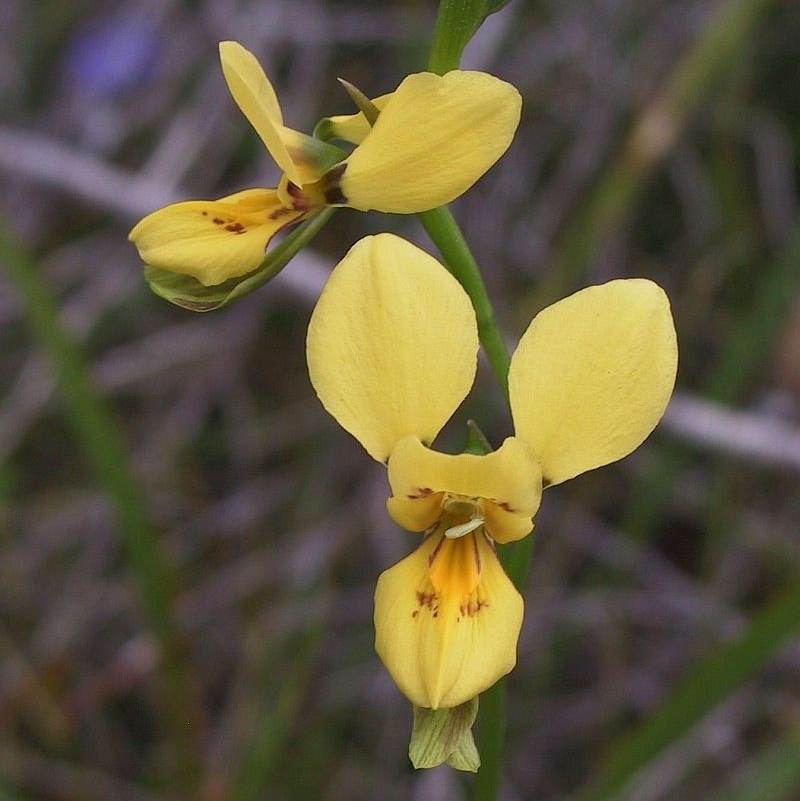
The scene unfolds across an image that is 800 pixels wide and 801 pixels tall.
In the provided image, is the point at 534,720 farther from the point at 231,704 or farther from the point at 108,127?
the point at 108,127

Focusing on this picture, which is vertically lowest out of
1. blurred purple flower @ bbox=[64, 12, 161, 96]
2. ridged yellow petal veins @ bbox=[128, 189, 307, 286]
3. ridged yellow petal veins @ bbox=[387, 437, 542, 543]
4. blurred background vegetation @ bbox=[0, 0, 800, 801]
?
blurred background vegetation @ bbox=[0, 0, 800, 801]

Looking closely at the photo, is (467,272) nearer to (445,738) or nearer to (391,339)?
(391,339)

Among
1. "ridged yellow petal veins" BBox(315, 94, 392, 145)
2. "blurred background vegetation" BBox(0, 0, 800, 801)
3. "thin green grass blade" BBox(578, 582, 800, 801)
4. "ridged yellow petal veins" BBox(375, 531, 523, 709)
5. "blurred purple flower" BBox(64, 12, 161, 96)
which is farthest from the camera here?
"blurred purple flower" BBox(64, 12, 161, 96)

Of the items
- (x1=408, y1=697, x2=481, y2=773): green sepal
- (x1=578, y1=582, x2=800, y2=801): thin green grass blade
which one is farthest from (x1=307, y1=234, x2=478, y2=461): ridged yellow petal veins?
(x1=578, y1=582, x2=800, y2=801): thin green grass blade

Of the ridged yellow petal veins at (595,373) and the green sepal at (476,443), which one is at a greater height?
the ridged yellow petal veins at (595,373)

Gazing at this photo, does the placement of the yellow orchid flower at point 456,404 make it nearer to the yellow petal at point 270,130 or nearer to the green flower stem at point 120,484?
the yellow petal at point 270,130

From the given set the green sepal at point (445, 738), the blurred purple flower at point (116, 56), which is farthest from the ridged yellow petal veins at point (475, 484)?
the blurred purple flower at point (116, 56)

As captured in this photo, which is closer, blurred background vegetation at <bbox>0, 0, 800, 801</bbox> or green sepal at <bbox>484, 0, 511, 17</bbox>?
green sepal at <bbox>484, 0, 511, 17</bbox>

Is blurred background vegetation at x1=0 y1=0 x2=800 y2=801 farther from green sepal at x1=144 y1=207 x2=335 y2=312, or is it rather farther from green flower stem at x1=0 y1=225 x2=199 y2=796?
green sepal at x1=144 y1=207 x2=335 y2=312
